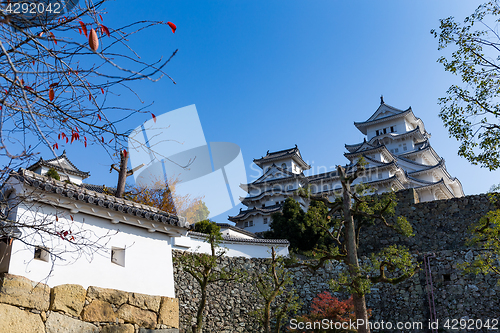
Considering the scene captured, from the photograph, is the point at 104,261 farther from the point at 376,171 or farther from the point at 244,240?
the point at 376,171

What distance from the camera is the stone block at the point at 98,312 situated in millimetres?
4684

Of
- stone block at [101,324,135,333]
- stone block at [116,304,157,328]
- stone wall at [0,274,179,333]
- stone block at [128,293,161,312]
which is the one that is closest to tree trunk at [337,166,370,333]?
stone wall at [0,274,179,333]

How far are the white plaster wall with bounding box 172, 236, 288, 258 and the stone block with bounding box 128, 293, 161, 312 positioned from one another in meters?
7.35

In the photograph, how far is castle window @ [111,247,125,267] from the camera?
5303 mm

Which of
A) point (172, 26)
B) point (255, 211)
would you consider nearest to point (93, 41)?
point (172, 26)

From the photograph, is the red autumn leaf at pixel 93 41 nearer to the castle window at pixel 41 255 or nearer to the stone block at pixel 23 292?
the stone block at pixel 23 292

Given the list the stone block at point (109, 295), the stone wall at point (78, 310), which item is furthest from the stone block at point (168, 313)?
the stone block at point (109, 295)

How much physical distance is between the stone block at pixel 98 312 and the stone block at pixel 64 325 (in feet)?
0.28

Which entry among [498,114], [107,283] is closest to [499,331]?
[498,114]

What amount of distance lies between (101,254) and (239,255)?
31.7ft

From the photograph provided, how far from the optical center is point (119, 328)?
4941 mm

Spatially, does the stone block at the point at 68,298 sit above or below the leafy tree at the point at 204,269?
below

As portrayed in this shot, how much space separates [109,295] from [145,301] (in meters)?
0.54

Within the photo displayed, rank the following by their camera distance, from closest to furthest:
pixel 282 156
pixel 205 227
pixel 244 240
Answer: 1. pixel 244 240
2. pixel 205 227
3. pixel 282 156
